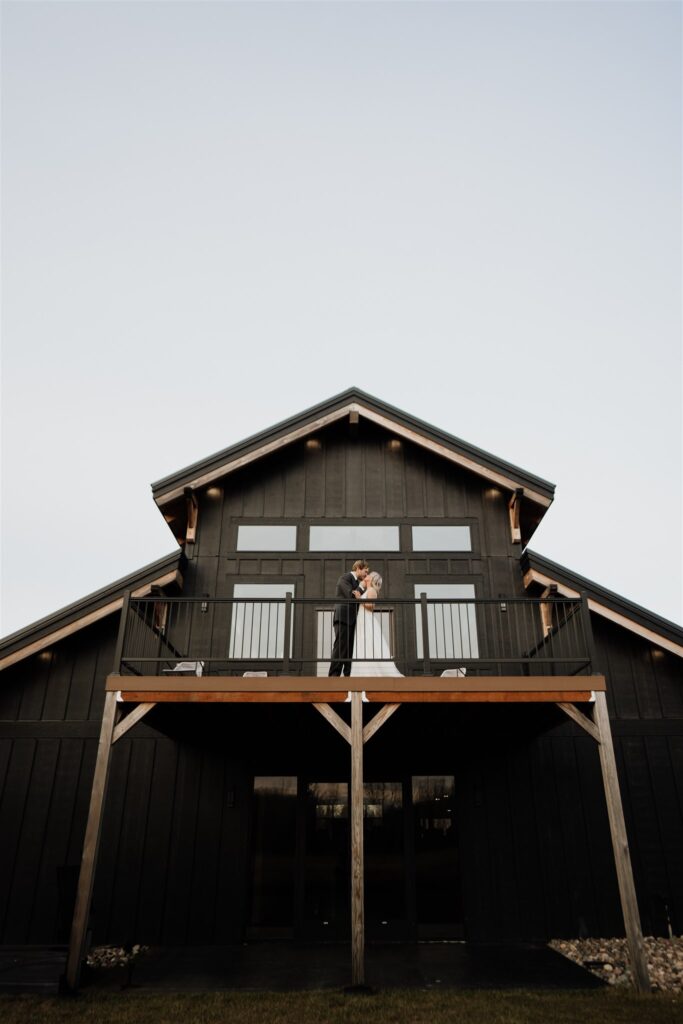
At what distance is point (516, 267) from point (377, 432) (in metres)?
21.8

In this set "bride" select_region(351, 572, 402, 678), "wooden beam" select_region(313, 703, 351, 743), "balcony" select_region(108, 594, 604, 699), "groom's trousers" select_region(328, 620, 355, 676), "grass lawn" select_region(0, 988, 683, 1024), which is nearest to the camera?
"grass lawn" select_region(0, 988, 683, 1024)

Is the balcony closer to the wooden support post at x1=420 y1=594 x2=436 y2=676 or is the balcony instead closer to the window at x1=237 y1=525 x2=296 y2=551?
the wooden support post at x1=420 y1=594 x2=436 y2=676

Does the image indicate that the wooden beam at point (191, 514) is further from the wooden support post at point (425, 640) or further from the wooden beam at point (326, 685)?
the wooden support post at point (425, 640)

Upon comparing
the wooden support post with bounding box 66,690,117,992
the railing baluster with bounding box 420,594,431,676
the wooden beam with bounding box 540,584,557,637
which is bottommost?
the wooden support post with bounding box 66,690,117,992

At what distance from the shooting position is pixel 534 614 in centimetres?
1124

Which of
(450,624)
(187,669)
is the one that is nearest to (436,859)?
(450,624)

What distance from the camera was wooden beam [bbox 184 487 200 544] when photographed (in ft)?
38.3

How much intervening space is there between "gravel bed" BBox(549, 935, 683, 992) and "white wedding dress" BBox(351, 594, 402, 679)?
168 inches

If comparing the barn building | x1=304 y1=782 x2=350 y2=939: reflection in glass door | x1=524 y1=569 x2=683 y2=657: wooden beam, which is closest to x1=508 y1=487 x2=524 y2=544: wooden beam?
the barn building

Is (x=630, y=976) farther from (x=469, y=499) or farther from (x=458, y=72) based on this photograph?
(x=458, y=72)

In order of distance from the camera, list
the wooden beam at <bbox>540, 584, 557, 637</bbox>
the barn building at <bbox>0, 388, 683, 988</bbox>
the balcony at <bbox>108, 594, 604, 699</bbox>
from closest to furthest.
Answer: the barn building at <bbox>0, 388, 683, 988</bbox>
the balcony at <bbox>108, 594, 604, 699</bbox>
the wooden beam at <bbox>540, 584, 557, 637</bbox>

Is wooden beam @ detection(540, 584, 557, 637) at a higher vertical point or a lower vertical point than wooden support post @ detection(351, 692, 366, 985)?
higher

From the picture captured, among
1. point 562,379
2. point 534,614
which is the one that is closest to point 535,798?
point 534,614

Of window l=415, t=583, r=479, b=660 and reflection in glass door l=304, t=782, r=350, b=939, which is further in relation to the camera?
window l=415, t=583, r=479, b=660
